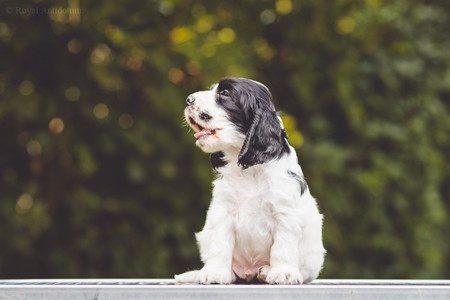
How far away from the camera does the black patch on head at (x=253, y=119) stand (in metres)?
3.53

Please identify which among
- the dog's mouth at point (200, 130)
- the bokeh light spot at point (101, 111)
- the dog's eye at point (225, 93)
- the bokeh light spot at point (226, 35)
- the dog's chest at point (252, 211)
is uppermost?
the bokeh light spot at point (226, 35)

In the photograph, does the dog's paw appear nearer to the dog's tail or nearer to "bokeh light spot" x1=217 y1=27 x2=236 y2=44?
the dog's tail

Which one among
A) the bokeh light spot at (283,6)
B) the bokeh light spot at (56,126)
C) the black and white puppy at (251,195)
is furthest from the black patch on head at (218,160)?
the bokeh light spot at (283,6)

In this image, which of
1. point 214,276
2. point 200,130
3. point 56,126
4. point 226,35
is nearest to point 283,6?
point 226,35

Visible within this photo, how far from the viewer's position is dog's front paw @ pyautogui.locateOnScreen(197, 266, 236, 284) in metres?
3.49

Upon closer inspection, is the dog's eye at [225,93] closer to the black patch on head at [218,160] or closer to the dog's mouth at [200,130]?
the dog's mouth at [200,130]

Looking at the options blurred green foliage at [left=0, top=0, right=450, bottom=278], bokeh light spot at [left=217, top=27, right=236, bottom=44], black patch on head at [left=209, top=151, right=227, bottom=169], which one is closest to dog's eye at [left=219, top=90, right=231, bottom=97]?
black patch on head at [left=209, top=151, right=227, bottom=169]

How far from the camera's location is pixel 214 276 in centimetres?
349

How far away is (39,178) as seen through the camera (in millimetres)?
7898

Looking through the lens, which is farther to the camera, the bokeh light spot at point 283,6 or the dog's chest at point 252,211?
the bokeh light spot at point 283,6

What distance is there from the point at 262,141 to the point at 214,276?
24.1 inches

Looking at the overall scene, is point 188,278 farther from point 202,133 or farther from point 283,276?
point 202,133

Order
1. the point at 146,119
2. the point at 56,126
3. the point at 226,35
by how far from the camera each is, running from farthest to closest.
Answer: the point at 226,35 → the point at 146,119 → the point at 56,126

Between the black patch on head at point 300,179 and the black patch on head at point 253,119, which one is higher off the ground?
the black patch on head at point 253,119
